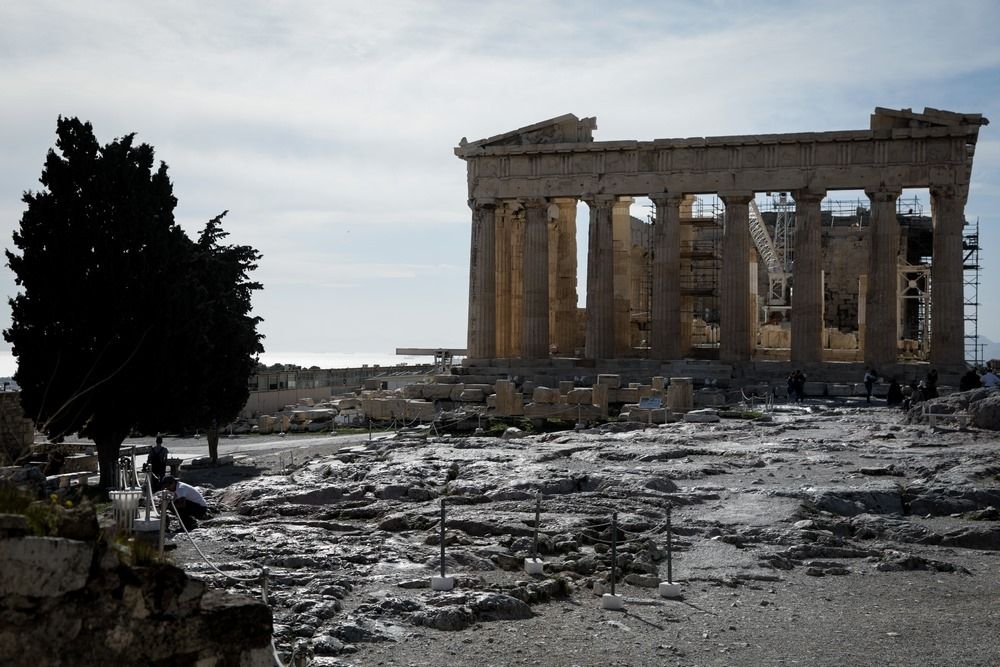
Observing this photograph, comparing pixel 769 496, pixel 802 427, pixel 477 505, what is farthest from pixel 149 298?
pixel 802 427

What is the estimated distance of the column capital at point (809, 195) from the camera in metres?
42.2

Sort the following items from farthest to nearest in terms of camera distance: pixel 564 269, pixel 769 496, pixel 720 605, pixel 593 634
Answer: pixel 564 269 < pixel 769 496 < pixel 720 605 < pixel 593 634

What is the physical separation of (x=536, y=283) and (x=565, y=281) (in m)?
3.92

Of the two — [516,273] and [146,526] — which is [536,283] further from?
[146,526]

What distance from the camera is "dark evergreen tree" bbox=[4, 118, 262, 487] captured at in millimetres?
25281

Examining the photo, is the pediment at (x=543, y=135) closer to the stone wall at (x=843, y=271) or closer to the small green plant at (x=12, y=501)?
the stone wall at (x=843, y=271)

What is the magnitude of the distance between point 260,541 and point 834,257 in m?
51.7

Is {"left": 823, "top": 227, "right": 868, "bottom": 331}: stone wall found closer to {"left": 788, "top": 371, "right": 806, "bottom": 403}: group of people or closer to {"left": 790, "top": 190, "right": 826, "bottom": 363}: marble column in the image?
{"left": 790, "top": 190, "right": 826, "bottom": 363}: marble column

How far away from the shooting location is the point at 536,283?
149 ft

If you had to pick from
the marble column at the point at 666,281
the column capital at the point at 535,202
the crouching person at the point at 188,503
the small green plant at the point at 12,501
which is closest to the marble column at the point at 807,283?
the marble column at the point at 666,281

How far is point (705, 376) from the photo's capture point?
1631 inches

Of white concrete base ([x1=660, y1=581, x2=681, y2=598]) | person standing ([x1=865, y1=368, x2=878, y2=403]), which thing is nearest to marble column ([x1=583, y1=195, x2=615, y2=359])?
person standing ([x1=865, y1=368, x2=878, y2=403])

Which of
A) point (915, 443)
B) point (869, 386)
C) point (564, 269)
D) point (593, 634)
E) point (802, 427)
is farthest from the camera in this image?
point (564, 269)

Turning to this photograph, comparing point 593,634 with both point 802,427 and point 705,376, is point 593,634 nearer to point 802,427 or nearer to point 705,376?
point 802,427
